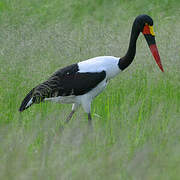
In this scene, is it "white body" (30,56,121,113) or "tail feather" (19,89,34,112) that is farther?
"white body" (30,56,121,113)

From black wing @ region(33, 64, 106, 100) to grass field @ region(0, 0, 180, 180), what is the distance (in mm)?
159

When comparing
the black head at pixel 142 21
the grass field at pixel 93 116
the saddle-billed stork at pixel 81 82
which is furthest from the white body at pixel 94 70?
the black head at pixel 142 21

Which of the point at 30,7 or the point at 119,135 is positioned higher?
the point at 30,7

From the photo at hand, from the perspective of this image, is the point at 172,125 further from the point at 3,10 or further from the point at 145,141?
the point at 3,10

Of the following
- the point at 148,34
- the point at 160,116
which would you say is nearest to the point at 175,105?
the point at 160,116

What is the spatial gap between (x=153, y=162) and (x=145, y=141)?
69 centimetres

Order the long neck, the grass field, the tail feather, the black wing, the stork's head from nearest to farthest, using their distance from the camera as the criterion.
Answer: the grass field, the tail feather, the black wing, the long neck, the stork's head

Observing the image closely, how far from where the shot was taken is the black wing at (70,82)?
15.6ft

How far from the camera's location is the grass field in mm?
2939

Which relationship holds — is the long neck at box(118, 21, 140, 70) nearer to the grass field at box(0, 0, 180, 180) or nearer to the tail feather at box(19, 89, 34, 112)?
the grass field at box(0, 0, 180, 180)

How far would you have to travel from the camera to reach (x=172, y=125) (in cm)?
394

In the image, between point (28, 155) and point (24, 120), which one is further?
point (24, 120)


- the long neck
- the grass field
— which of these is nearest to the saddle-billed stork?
the long neck

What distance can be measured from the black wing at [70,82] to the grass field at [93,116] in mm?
159
